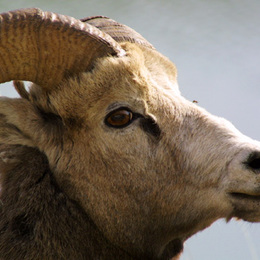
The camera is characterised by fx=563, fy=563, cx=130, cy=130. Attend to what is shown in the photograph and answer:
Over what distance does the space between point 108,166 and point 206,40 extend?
9.40 metres

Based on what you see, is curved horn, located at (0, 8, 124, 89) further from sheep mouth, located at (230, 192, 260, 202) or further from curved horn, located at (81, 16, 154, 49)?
sheep mouth, located at (230, 192, 260, 202)

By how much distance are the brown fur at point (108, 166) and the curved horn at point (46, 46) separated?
0.11 m

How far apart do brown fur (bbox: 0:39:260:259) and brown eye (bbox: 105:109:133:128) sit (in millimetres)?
41

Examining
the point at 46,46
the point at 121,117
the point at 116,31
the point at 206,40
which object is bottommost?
the point at 121,117

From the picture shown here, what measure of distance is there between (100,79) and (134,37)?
0.87m

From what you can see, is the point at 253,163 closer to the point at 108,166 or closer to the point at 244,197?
the point at 244,197

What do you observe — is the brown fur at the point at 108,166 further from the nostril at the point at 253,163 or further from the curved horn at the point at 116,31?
the curved horn at the point at 116,31

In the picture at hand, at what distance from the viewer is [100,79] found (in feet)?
14.4

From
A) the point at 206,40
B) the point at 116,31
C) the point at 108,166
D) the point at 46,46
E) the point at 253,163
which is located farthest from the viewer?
the point at 206,40

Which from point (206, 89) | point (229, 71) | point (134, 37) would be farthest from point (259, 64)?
point (134, 37)

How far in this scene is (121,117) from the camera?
14.1ft

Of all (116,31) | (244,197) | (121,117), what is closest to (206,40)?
(116,31)

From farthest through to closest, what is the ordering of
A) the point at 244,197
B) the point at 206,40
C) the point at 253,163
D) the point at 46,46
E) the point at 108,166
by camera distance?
the point at 206,40, the point at 108,166, the point at 46,46, the point at 244,197, the point at 253,163

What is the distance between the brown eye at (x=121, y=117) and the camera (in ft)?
14.1
